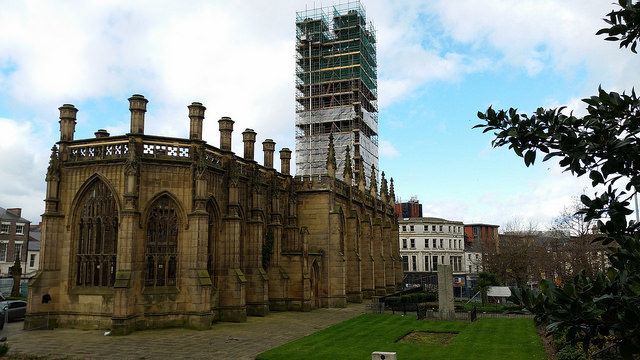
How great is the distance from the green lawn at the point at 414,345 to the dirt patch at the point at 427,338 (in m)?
0.34

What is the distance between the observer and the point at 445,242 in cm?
8412

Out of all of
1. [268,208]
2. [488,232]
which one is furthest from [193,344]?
[488,232]

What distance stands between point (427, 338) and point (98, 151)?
20130 millimetres

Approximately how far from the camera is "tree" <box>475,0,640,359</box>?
13.6 ft

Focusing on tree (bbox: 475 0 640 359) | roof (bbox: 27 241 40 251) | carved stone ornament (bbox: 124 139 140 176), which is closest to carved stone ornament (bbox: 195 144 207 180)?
carved stone ornament (bbox: 124 139 140 176)

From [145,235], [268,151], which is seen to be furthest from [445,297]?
[145,235]

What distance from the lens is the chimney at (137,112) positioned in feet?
83.7

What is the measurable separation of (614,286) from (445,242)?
82865 millimetres

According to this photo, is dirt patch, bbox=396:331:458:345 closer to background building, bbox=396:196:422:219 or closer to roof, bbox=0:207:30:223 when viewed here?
roof, bbox=0:207:30:223

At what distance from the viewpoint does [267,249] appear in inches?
1298

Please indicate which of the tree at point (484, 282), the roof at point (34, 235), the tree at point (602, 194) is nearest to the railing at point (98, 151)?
the tree at point (602, 194)

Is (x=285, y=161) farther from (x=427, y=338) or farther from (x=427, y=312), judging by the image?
(x=427, y=338)

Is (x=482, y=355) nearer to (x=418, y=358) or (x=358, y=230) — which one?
(x=418, y=358)

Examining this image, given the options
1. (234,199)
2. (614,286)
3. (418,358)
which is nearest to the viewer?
(614,286)
